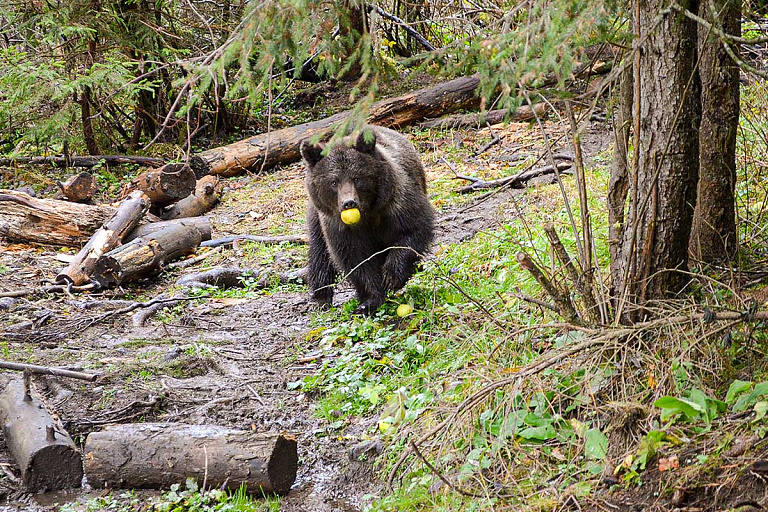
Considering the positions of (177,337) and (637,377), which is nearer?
(637,377)

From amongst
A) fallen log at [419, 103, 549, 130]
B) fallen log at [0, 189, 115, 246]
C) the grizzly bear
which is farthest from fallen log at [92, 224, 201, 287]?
fallen log at [419, 103, 549, 130]

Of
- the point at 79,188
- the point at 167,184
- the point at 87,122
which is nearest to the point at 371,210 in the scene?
the point at 167,184

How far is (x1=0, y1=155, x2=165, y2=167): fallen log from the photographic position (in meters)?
14.0

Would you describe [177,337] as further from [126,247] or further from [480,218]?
[480,218]

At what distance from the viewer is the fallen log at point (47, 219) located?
32.9ft

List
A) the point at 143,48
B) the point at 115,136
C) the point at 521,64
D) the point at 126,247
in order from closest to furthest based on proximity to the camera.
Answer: the point at 521,64 < the point at 126,247 < the point at 143,48 < the point at 115,136

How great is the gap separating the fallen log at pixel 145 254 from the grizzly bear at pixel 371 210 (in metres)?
2.69

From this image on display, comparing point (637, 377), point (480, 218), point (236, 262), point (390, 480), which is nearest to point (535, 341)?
point (637, 377)

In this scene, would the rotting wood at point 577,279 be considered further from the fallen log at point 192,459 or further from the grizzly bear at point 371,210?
the grizzly bear at point 371,210

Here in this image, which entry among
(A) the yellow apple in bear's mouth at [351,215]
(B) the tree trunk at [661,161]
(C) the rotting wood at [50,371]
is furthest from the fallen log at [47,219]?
(B) the tree trunk at [661,161]

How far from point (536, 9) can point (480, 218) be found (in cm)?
613

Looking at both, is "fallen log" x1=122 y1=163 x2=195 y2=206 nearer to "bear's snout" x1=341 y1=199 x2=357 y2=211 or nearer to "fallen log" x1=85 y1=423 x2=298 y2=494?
"bear's snout" x1=341 y1=199 x2=357 y2=211

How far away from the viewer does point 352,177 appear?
6.74m

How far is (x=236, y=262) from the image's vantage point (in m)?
9.69
